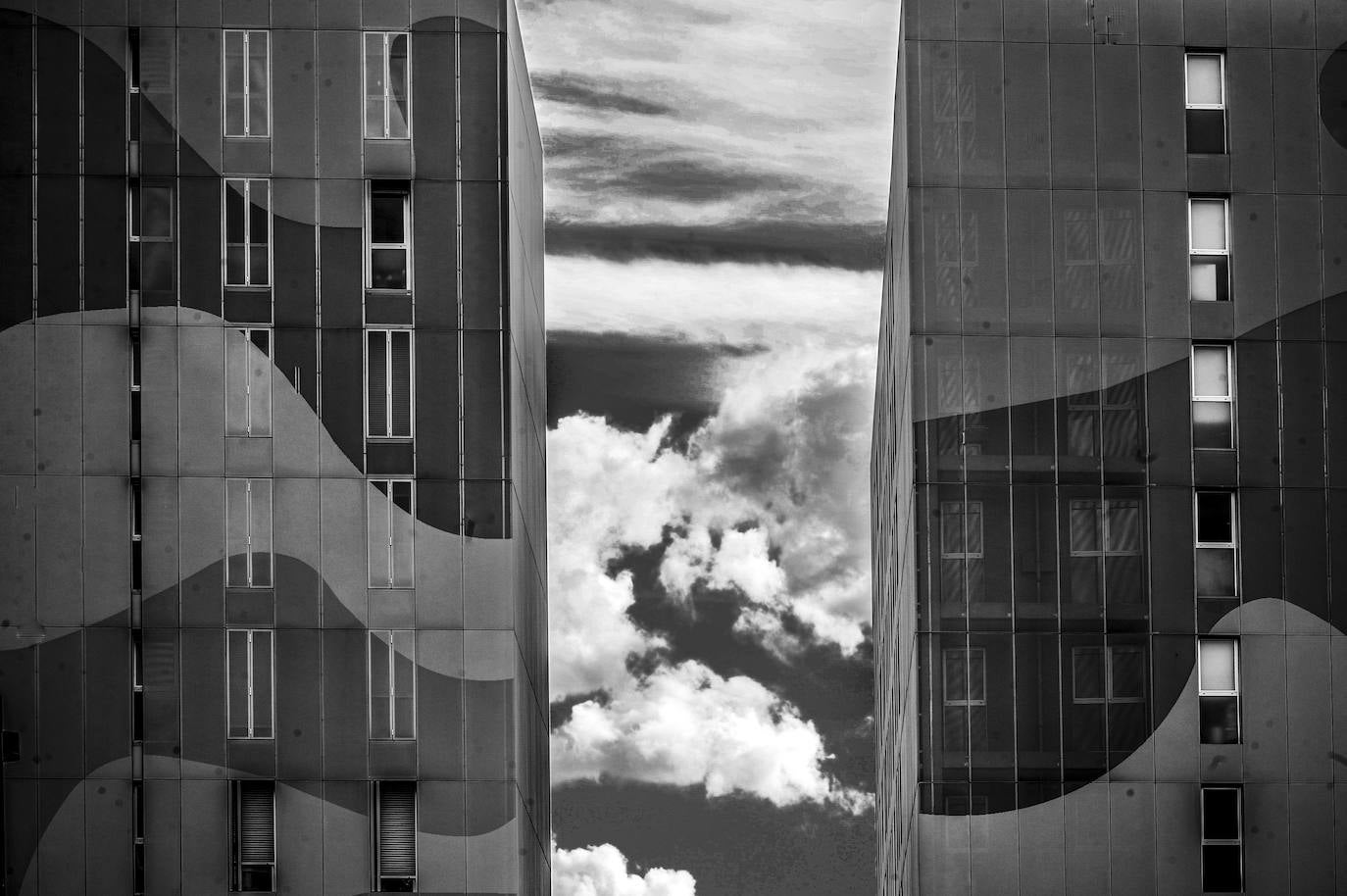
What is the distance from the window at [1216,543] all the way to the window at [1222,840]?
5542 millimetres

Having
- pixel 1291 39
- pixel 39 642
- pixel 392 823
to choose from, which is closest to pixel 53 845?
pixel 39 642

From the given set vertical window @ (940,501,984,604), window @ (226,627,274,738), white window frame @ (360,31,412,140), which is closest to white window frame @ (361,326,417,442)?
white window frame @ (360,31,412,140)

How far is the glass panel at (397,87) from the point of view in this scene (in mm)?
50562

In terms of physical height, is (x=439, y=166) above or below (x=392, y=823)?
above

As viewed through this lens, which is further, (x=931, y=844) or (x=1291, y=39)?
(x=1291, y=39)

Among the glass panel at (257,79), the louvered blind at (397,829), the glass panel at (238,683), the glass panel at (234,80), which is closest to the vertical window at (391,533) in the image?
the glass panel at (238,683)

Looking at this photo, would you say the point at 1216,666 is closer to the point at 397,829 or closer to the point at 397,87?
the point at 397,829

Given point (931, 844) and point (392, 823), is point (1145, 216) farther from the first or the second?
point (392, 823)

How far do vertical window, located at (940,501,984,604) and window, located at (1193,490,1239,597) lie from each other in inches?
244

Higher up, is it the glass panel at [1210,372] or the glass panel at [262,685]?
the glass panel at [1210,372]

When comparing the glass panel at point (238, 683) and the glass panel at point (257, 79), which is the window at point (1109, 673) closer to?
the glass panel at point (238, 683)

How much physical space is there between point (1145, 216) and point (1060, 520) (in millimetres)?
8996

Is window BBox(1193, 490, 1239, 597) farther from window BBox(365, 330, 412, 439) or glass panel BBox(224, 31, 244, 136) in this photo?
glass panel BBox(224, 31, 244, 136)

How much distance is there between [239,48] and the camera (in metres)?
50.6
